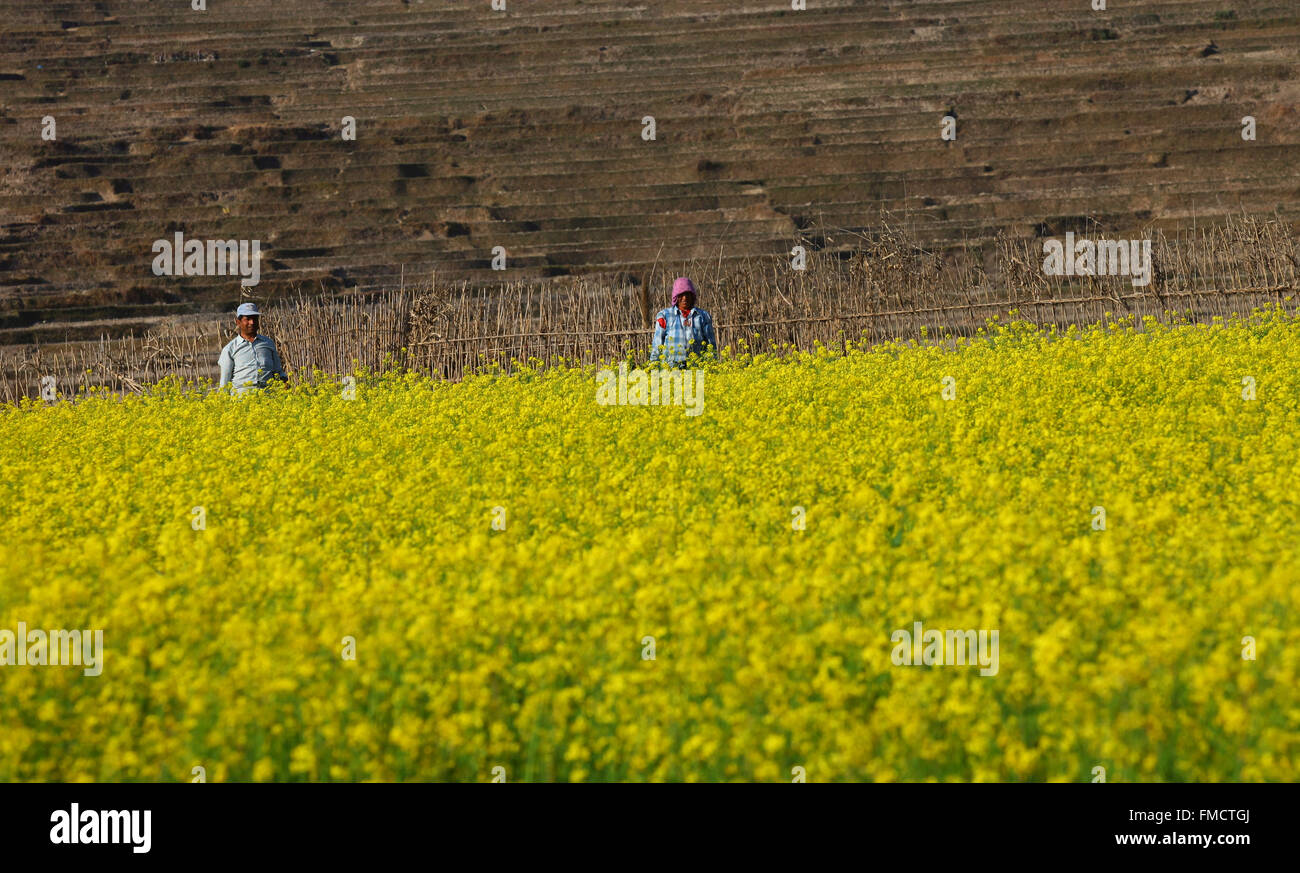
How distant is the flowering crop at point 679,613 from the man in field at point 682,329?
12.1 feet

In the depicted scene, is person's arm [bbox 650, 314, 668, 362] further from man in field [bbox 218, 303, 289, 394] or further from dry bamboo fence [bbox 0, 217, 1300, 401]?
man in field [bbox 218, 303, 289, 394]

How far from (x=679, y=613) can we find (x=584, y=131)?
2367 cm

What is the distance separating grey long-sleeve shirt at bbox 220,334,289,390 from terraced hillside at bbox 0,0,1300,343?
1031cm

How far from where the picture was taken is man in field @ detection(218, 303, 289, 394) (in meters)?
11.7

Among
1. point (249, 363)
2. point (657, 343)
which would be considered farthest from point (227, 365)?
point (657, 343)

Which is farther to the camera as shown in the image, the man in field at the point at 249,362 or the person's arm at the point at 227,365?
the person's arm at the point at 227,365

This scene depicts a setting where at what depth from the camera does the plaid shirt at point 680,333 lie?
11.7 metres

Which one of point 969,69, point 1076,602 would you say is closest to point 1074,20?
point 969,69

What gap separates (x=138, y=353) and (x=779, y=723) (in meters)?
16.3

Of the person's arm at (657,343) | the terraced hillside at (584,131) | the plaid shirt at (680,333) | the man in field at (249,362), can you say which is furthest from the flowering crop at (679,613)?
the terraced hillside at (584,131)

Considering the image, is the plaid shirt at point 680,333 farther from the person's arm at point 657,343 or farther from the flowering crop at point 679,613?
the flowering crop at point 679,613

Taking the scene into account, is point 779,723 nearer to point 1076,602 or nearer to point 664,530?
point 1076,602

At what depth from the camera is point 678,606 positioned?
14.6 feet

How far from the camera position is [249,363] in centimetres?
1206
